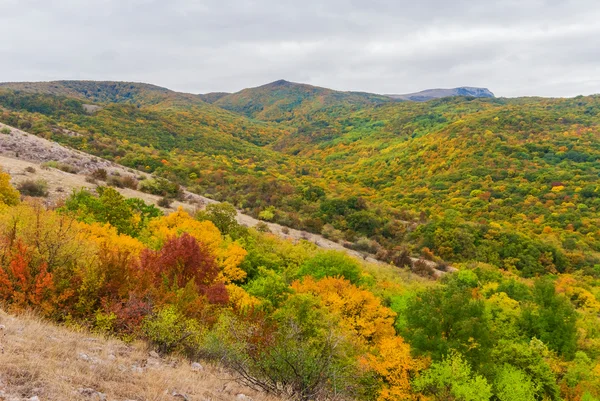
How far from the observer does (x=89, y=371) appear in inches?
290

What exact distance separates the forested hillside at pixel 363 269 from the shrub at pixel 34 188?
4.15 m

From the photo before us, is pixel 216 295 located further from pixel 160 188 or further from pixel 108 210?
pixel 160 188

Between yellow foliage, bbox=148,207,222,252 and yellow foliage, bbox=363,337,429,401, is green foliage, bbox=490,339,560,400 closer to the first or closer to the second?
yellow foliage, bbox=363,337,429,401

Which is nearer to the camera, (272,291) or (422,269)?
(272,291)

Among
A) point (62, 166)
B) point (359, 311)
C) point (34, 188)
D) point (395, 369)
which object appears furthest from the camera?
point (62, 166)

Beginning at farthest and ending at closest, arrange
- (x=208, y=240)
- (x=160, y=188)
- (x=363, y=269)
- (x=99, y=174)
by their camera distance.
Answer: (x=160, y=188)
(x=99, y=174)
(x=363, y=269)
(x=208, y=240)

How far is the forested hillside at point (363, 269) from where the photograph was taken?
37.6 ft

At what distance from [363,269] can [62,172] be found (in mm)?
30115

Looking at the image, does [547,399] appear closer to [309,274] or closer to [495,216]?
[309,274]

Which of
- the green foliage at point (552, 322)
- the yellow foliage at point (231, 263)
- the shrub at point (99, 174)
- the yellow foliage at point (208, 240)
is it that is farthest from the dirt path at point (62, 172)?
the green foliage at point (552, 322)

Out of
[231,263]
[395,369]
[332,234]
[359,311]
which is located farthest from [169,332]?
[332,234]

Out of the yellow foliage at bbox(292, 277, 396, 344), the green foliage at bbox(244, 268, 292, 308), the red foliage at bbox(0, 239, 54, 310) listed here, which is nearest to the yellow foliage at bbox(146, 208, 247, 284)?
the green foliage at bbox(244, 268, 292, 308)

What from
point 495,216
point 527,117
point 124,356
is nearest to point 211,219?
point 124,356

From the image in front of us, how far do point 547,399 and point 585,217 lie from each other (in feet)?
191
